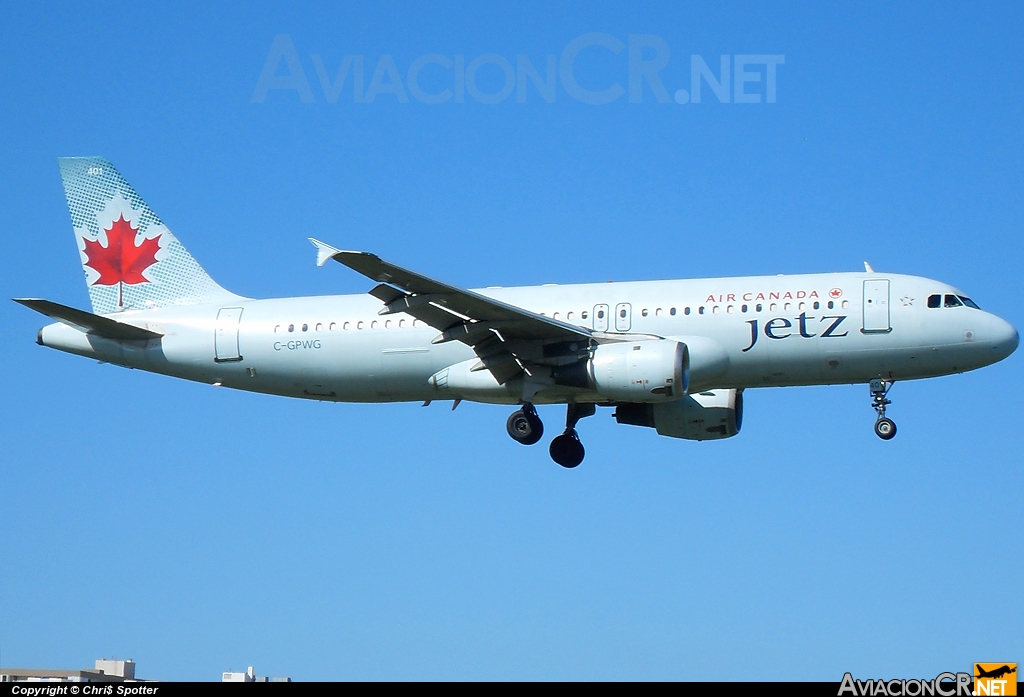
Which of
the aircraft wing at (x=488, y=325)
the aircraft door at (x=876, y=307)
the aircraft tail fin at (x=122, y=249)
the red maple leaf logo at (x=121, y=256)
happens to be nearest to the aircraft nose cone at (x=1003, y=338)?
the aircraft door at (x=876, y=307)

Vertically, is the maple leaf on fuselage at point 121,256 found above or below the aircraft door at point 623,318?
above

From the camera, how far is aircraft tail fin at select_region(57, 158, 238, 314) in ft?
129

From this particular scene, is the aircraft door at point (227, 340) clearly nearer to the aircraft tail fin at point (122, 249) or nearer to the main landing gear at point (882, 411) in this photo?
the aircraft tail fin at point (122, 249)

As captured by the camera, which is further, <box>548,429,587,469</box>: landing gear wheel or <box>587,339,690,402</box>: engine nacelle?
<box>548,429,587,469</box>: landing gear wheel

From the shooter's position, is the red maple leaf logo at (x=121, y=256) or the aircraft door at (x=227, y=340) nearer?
the aircraft door at (x=227, y=340)

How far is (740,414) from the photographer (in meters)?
37.8

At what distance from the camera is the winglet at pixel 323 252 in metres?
29.3

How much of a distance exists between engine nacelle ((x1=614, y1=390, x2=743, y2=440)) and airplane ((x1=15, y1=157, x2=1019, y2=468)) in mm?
37

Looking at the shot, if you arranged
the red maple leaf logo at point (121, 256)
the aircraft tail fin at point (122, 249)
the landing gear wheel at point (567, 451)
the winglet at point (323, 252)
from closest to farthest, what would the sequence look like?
the winglet at point (323, 252) < the landing gear wheel at point (567, 451) < the aircraft tail fin at point (122, 249) < the red maple leaf logo at point (121, 256)

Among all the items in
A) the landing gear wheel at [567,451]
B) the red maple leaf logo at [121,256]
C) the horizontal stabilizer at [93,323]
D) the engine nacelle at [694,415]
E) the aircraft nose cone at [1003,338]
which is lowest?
the landing gear wheel at [567,451]

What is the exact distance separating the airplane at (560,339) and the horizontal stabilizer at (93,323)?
2.0 inches

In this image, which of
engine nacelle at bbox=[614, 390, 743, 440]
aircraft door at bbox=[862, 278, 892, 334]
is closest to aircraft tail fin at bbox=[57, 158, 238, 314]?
engine nacelle at bbox=[614, 390, 743, 440]

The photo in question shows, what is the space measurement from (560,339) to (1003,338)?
9996mm

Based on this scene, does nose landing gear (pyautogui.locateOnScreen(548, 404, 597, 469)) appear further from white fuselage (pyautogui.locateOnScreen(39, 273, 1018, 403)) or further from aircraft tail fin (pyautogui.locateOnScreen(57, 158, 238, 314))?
aircraft tail fin (pyautogui.locateOnScreen(57, 158, 238, 314))
